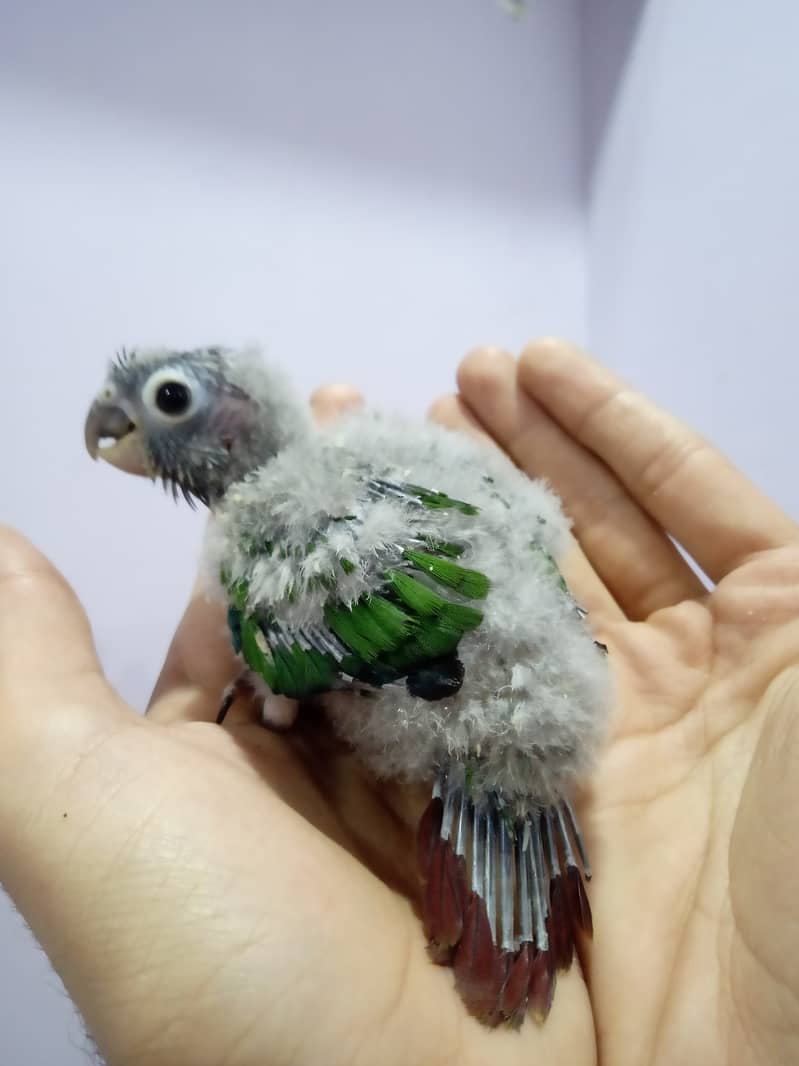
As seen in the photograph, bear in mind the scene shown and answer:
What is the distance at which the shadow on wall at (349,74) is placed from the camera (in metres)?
1.19

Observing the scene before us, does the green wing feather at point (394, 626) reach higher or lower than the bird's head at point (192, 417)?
lower

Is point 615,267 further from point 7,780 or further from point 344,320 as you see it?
point 7,780

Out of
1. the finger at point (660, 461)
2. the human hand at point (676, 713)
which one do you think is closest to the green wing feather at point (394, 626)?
the human hand at point (676, 713)

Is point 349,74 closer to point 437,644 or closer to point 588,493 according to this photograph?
Result: point 588,493

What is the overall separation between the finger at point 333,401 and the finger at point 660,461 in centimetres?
27

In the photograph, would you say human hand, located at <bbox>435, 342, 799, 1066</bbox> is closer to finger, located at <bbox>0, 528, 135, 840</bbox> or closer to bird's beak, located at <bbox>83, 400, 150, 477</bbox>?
finger, located at <bbox>0, 528, 135, 840</bbox>

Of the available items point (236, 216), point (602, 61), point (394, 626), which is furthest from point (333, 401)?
point (602, 61)

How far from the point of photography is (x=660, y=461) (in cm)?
109

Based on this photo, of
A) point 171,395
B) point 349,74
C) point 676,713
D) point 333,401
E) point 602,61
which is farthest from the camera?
point 602,61

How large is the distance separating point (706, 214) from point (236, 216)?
814mm

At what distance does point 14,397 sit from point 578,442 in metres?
0.84

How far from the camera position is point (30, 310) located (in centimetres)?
114

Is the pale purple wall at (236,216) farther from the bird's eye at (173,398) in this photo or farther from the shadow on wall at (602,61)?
the bird's eye at (173,398)

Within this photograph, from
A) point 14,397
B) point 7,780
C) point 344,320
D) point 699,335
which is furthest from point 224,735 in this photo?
point 699,335
